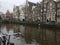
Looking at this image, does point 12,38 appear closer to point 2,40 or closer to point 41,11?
point 2,40

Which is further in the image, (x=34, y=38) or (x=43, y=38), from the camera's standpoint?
(x=43, y=38)

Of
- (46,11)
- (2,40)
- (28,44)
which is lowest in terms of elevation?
(28,44)

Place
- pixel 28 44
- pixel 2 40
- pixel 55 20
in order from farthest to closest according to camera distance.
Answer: pixel 55 20 < pixel 28 44 < pixel 2 40

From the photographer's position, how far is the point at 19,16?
108 m

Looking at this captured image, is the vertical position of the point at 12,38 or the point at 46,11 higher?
the point at 46,11

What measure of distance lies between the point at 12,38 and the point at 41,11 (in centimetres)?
5623

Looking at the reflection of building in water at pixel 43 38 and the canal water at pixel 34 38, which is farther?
the reflection of building in water at pixel 43 38

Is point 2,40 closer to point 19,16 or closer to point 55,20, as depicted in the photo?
point 55,20

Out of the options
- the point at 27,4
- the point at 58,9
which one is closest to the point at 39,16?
the point at 58,9

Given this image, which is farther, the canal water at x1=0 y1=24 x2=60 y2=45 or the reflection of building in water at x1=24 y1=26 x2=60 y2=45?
the reflection of building in water at x1=24 y1=26 x2=60 y2=45

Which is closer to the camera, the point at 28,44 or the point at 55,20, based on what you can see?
the point at 28,44

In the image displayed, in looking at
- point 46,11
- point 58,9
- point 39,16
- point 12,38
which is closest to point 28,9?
point 39,16

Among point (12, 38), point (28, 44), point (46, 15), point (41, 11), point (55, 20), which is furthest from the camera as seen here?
point (41, 11)

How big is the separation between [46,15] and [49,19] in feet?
9.80
